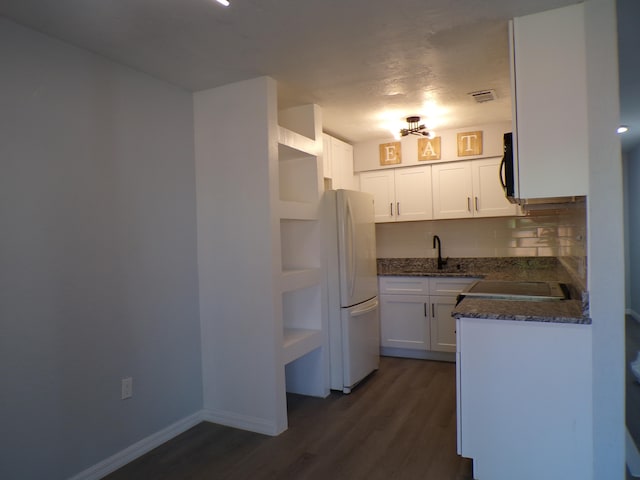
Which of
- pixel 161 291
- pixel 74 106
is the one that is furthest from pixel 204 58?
pixel 161 291

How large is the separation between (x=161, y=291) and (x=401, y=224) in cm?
308

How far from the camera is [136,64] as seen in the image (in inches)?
102

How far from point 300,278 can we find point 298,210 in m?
0.53

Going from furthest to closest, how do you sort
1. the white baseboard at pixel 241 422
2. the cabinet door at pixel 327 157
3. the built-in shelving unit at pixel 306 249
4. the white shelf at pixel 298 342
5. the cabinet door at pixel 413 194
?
the cabinet door at pixel 413 194 → the cabinet door at pixel 327 157 → the built-in shelving unit at pixel 306 249 → the white shelf at pixel 298 342 → the white baseboard at pixel 241 422

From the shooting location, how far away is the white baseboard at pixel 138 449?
232 cm

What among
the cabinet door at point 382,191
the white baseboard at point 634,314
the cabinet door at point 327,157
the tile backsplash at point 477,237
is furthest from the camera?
the white baseboard at point 634,314

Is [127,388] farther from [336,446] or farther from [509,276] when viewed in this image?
[509,276]

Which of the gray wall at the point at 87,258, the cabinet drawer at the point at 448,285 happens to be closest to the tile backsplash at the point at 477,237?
the cabinet drawer at the point at 448,285

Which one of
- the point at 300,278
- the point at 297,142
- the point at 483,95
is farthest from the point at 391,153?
the point at 300,278

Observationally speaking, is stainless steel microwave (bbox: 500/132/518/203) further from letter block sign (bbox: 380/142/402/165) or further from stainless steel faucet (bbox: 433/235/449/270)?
stainless steel faucet (bbox: 433/235/449/270)

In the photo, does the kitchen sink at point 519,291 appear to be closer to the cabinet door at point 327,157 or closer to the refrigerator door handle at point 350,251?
the refrigerator door handle at point 350,251

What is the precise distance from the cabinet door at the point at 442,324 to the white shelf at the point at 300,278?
1.46 metres

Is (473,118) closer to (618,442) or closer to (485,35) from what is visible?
(485,35)

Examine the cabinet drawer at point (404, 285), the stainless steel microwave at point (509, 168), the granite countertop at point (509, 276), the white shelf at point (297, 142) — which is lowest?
the cabinet drawer at point (404, 285)
